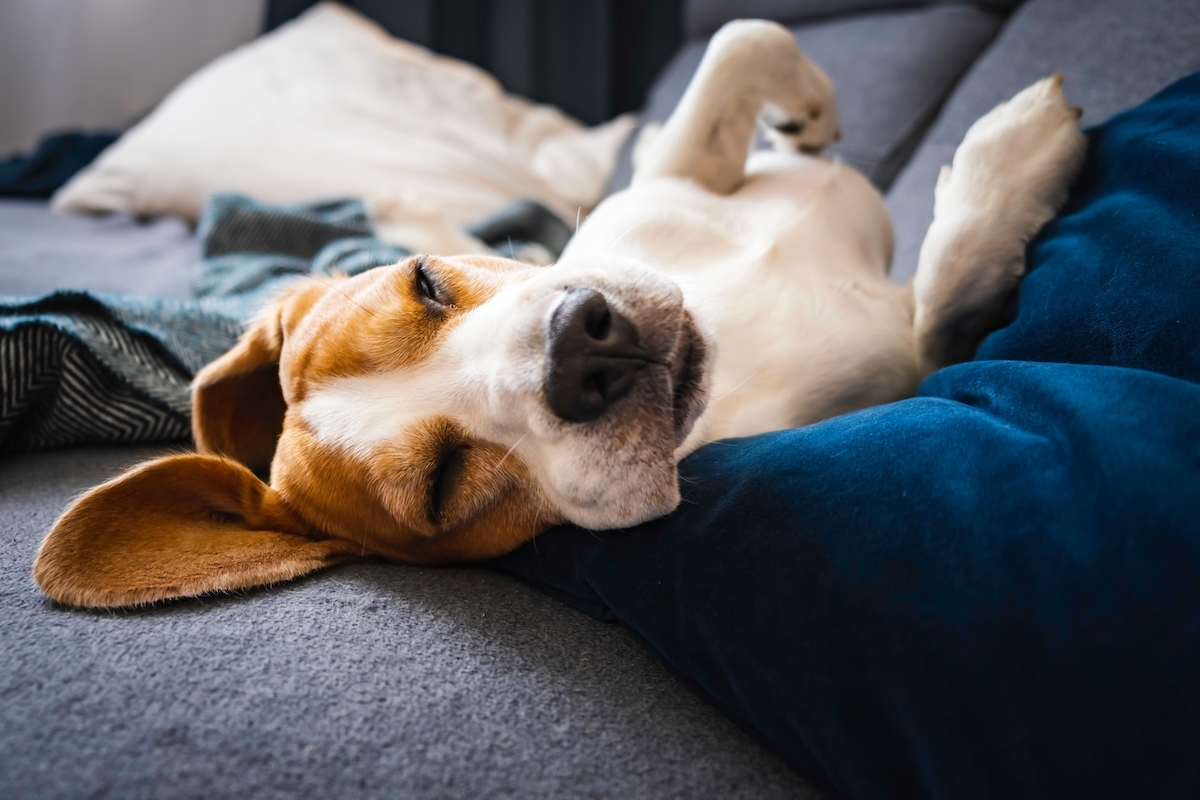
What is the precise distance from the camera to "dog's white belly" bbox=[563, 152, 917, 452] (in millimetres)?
1425

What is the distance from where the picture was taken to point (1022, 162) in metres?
1.45

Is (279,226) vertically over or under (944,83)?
under

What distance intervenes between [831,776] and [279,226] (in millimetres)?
2294

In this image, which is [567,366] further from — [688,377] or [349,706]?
[349,706]

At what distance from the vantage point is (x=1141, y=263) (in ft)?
3.51

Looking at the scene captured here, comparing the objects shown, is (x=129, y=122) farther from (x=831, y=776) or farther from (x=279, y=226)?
(x=831, y=776)

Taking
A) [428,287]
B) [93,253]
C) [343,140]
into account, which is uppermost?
[428,287]

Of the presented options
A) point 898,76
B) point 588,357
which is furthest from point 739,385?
point 898,76

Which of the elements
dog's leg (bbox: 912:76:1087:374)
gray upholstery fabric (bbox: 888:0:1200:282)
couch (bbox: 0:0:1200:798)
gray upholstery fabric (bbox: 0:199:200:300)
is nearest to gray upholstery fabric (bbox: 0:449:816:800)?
couch (bbox: 0:0:1200:798)

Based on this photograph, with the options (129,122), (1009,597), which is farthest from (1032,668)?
(129,122)

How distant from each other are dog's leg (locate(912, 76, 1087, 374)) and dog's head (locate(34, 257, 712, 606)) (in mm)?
517

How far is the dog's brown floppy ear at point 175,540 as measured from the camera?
1041 millimetres

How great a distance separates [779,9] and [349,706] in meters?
3.34

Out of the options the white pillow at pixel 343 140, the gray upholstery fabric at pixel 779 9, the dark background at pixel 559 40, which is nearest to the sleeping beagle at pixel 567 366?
the white pillow at pixel 343 140
